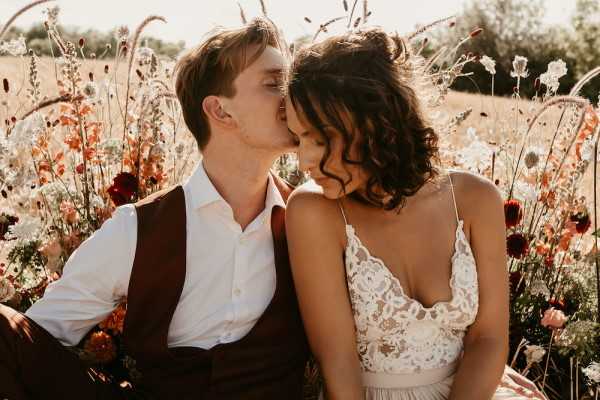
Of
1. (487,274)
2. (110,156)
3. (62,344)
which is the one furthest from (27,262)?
(487,274)

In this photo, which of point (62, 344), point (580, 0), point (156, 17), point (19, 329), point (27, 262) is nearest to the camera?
point (19, 329)

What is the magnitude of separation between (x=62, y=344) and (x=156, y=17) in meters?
1.45

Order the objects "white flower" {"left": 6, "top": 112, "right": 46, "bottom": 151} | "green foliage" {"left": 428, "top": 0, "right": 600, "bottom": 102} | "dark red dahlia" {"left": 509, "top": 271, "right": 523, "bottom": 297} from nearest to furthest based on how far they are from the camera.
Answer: "white flower" {"left": 6, "top": 112, "right": 46, "bottom": 151} < "dark red dahlia" {"left": 509, "top": 271, "right": 523, "bottom": 297} < "green foliage" {"left": 428, "top": 0, "right": 600, "bottom": 102}

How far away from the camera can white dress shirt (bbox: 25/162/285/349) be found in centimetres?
255

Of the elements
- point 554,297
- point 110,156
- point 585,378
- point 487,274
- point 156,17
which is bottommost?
point 585,378

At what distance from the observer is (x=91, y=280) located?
2.54 meters

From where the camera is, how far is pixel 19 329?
2.35 meters

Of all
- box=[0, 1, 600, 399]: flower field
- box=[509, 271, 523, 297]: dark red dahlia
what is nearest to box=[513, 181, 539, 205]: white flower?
box=[0, 1, 600, 399]: flower field

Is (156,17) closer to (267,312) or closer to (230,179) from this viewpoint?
(230,179)

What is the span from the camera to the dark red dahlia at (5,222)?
286 centimetres

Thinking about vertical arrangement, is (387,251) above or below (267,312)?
above

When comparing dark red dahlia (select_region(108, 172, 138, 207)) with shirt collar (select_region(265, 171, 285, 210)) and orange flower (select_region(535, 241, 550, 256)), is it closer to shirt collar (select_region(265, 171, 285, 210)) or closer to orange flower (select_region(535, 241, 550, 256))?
shirt collar (select_region(265, 171, 285, 210))

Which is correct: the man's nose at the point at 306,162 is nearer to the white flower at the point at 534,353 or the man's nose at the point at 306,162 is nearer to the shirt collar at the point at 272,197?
the shirt collar at the point at 272,197

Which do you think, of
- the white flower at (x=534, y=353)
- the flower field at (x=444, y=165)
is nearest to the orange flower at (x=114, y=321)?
the flower field at (x=444, y=165)
